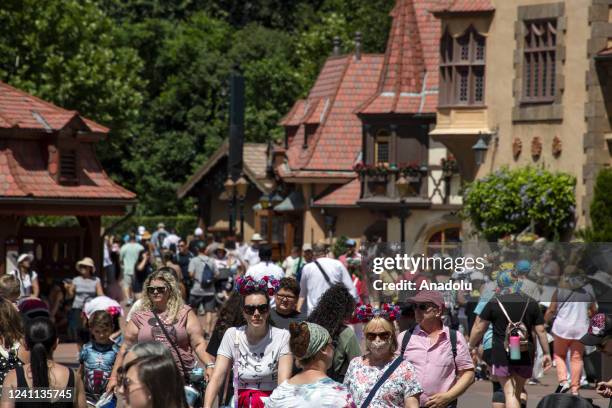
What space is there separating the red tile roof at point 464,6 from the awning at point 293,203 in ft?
55.5

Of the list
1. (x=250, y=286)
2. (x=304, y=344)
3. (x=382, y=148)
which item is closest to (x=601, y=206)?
(x=382, y=148)

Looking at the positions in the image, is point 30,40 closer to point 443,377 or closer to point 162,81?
point 162,81

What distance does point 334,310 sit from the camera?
40.7ft

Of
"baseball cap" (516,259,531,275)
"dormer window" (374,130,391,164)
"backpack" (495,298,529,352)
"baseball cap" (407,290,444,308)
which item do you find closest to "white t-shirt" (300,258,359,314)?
"backpack" (495,298,529,352)

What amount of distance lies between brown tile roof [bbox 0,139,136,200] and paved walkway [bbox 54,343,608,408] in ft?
13.5

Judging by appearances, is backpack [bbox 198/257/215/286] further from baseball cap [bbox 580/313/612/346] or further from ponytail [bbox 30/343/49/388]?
ponytail [bbox 30/343/49/388]

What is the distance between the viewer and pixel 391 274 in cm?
1349

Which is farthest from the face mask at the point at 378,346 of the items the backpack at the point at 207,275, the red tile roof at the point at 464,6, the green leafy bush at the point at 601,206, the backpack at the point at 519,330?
the red tile roof at the point at 464,6

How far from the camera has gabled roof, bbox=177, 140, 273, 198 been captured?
60594 millimetres

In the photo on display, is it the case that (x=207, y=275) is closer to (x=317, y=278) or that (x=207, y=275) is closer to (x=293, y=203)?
(x=317, y=278)

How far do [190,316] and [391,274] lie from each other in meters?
1.90

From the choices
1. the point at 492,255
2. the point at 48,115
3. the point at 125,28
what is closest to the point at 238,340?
the point at 492,255

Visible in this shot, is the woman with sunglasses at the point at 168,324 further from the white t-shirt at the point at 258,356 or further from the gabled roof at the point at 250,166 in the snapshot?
the gabled roof at the point at 250,166

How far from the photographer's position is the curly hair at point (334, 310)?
1234cm
